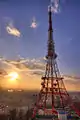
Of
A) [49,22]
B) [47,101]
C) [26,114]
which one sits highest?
[49,22]

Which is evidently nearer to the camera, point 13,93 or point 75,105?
point 13,93

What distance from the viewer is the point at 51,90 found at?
31.6 ft

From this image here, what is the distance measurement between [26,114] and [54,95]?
1512 mm

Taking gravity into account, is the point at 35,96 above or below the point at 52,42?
below

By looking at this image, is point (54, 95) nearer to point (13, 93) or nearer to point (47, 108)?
point (47, 108)

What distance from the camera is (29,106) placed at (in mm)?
9398

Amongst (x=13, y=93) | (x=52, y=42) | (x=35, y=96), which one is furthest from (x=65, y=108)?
(x=52, y=42)

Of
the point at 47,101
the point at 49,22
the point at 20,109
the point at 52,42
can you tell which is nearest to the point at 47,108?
the point at 47,101

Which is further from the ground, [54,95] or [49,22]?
[49,22]

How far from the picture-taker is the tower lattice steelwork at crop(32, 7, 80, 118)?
30.7ft

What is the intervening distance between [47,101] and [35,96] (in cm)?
61

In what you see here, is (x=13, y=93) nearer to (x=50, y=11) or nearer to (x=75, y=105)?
(x=75, y=105)

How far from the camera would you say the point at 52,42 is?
9.33m

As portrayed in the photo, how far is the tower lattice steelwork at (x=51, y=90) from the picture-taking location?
30.7 ft
